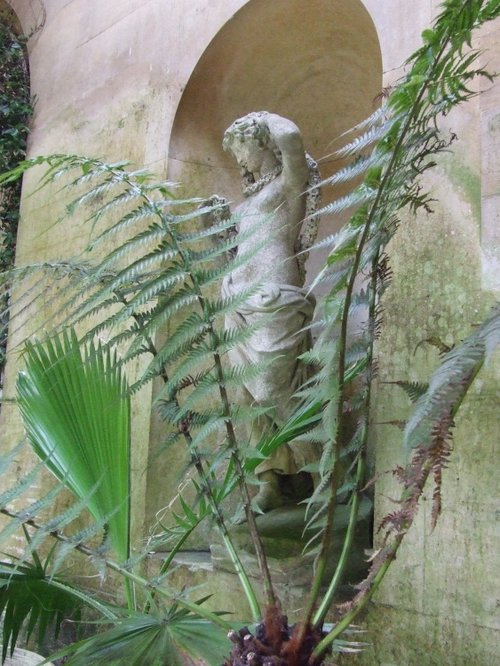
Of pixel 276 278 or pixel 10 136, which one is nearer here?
pixel 276 278

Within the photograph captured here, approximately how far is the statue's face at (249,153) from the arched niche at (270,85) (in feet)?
2.35

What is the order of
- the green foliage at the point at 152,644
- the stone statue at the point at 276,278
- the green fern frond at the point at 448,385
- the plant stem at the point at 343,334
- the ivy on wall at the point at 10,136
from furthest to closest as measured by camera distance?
1. the ivy on wall at the point at 10,136
2. the stone statue at the point at 276,278
3. the green foliage at the point at 152,644
4. the plant stem at the point at 343,334
5. the green fern frond at the point at 448,385

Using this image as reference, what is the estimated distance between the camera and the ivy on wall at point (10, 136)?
13.2 feet

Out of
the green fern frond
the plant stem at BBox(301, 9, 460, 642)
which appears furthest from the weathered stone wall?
the green fern frond

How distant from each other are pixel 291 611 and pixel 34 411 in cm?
83

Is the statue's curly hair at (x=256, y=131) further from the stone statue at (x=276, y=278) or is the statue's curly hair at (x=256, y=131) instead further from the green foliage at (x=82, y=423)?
the green foliage at (x=82, y=423)

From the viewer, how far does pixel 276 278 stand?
89.9 inches

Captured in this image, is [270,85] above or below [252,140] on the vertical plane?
above

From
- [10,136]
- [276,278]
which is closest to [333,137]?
[276,278]

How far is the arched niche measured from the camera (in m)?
2.90

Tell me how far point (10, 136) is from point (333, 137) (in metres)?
1.91

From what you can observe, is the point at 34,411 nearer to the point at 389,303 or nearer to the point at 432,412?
the point at 389,303

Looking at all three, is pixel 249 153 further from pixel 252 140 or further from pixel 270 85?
pixel 270 85

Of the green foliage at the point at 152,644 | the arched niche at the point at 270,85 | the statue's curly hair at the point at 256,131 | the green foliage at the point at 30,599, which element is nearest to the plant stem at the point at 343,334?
the green foliage at the point at 152,644
